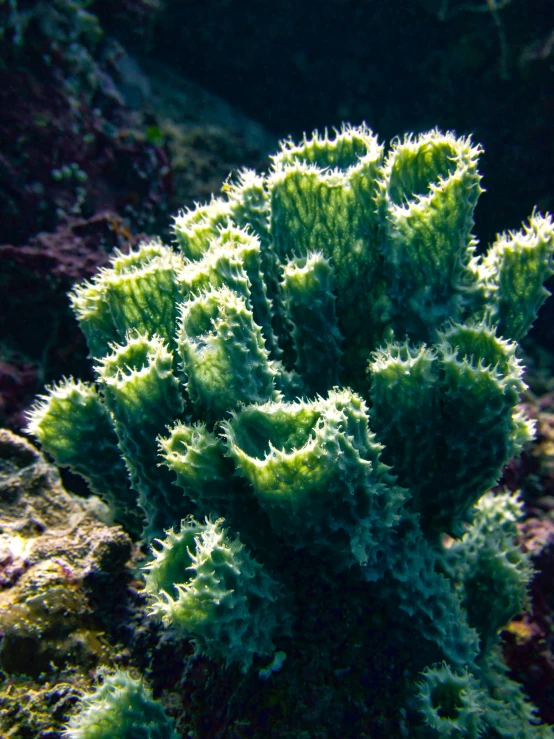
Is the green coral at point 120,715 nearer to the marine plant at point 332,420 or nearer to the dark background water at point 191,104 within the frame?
the marine plant at point 332,420

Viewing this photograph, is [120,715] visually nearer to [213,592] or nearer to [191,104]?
A: [213,592]

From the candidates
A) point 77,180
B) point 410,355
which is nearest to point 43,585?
point 410,355

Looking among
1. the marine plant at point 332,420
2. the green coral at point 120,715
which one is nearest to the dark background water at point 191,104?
the marine plant at point 332,420

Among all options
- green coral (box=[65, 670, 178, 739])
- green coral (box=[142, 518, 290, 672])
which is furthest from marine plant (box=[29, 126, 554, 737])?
green coral (box=[65, 670, 178, 739])

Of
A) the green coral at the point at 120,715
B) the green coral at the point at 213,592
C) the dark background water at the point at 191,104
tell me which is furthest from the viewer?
the dark background water at the point at 191,104

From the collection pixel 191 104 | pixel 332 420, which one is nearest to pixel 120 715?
pixel 332 420

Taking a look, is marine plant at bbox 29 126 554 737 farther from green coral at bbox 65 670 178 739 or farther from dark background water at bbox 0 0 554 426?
dark background water at bbox 0 0 554 426

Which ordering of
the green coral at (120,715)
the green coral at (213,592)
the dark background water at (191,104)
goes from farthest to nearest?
the dark background water at (191,104)
the green coral at (120,715)
the green coral at (213,592)
